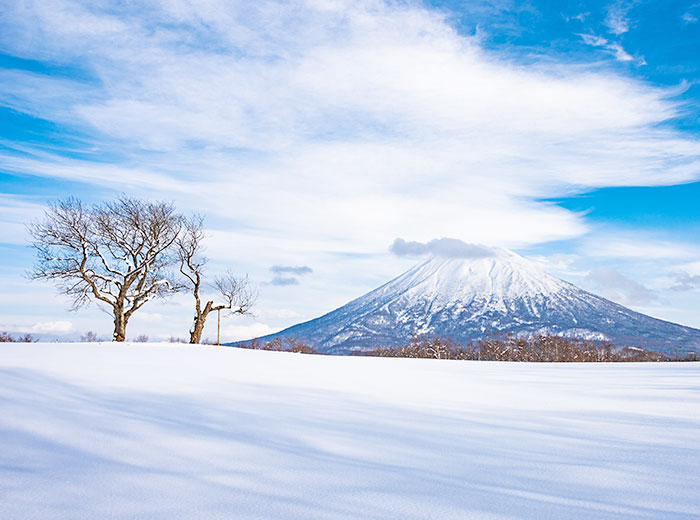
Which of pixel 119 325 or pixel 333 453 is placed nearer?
pixel 333 453

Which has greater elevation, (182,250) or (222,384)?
(182,250)

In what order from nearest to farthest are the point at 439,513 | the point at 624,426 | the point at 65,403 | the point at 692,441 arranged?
the point at 439,513 < the point at 692,441 < the point at 624,426 < the point at 65,403

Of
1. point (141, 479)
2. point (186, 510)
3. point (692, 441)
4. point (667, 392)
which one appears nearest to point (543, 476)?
point (692, 441)

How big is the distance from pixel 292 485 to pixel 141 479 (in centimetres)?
108

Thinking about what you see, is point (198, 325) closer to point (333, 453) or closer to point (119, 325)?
point (119, 325)

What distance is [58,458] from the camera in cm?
411

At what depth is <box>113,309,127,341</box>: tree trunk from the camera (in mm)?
23188

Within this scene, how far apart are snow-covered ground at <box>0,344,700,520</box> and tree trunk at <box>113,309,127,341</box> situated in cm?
1595

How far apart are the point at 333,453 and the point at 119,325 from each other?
21670mm

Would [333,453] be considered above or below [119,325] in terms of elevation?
below

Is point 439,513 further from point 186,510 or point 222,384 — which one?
point 222,384

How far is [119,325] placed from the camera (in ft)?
76.7

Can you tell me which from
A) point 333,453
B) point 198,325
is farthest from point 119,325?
point 333,453

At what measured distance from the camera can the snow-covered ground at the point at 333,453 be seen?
321cm
